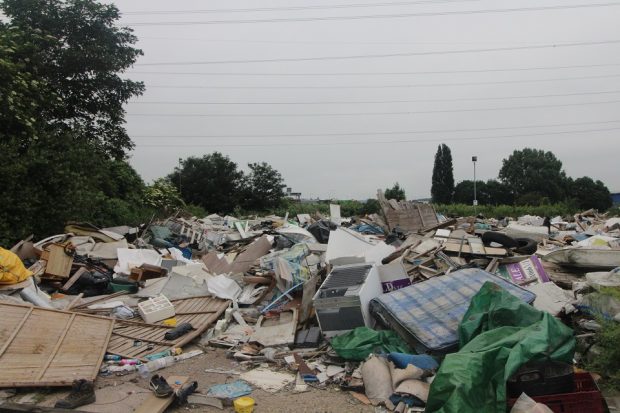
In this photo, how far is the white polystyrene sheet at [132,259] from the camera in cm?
821

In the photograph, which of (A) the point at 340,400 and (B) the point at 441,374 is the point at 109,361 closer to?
(A) the point at 340,400

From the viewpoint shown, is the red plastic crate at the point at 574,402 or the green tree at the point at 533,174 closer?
the red plastic crate at the point at 574,402

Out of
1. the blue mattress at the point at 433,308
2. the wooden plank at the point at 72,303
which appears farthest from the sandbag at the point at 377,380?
the wooden plank at the point at 72,303

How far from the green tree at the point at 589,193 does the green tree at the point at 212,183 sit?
117 feet

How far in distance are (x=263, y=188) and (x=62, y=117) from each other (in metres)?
16.7

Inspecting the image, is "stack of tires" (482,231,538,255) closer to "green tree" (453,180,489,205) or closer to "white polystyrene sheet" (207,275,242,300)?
"white polystyrene sheet" (207,275,242,300)

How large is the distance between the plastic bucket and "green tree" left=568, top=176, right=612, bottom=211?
1951 inches

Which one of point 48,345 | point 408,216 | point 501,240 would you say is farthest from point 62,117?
point 501,240

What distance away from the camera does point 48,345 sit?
4.61 m

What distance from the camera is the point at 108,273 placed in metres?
8.11

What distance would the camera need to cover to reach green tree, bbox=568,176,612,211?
45594 millimetres

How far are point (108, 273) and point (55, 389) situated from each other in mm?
4254

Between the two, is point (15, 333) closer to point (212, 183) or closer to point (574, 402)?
point (574, 402)

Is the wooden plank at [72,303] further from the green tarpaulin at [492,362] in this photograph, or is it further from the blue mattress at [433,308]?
the green tarpaulin at [492,362]
